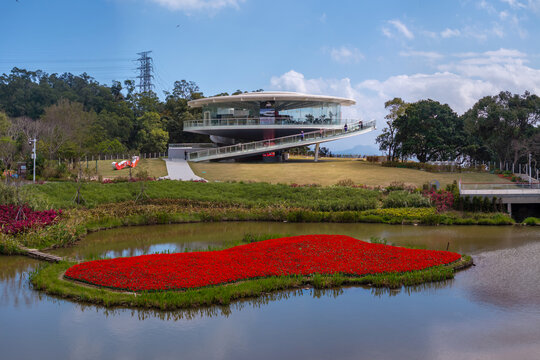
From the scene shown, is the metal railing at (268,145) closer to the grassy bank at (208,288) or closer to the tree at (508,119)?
the tree at (508,119)

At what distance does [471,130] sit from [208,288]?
3983 centimetres

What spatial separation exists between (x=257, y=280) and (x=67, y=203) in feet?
52.5

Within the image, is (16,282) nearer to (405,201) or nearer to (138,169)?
(405,201)

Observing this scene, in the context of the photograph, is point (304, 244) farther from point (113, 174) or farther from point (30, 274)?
point (113, 174)

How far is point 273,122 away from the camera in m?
52.2

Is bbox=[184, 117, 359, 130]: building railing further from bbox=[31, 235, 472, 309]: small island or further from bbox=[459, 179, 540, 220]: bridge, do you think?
bbox=[31, 235, 472, 309]: small island

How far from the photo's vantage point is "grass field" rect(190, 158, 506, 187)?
36.9 meters

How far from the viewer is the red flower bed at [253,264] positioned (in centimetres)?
1355

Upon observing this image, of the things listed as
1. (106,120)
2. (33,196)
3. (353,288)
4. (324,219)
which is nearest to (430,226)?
(324,219)

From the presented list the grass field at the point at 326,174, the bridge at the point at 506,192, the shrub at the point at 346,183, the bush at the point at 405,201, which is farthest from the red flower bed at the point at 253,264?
the grass field at the point at 326,174

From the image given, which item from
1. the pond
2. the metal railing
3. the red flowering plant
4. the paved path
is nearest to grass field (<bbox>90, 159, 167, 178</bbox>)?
the paved path

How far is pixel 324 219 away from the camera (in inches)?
1019

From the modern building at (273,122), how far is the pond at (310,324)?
35323 millimetres

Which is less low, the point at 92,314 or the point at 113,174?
the point at 113,174
